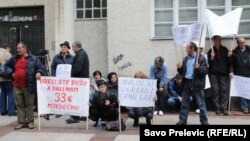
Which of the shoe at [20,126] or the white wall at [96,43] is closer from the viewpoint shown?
the shoe at [20,126]

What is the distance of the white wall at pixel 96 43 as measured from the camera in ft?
40.9

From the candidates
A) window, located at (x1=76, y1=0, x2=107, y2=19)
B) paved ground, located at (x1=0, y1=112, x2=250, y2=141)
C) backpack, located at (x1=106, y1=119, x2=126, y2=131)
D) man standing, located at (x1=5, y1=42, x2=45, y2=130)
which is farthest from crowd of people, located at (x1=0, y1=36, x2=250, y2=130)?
window, located at (x1=76, y1=0, x2=107, y2=19)

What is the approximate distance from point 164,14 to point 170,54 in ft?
3.62

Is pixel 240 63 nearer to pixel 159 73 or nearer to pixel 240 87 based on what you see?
pixel 240 87

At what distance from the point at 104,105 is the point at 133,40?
3.12 m

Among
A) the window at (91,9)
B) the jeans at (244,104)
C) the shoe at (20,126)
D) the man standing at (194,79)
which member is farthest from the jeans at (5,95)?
the jeans at (244,104)

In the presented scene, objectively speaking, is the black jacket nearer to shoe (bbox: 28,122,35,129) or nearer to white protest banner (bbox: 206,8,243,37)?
white protest banner (bbox: 206,8,243,37)

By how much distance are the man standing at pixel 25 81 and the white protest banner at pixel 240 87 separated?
184 inches

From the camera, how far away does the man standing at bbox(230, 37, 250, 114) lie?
10.7m

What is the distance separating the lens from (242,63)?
10.7 meters

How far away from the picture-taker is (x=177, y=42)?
410 inches

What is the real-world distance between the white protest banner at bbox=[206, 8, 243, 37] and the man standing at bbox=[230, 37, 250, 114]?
0.41 m

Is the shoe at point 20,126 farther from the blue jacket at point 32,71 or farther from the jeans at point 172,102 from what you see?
the jeans at point 172,102

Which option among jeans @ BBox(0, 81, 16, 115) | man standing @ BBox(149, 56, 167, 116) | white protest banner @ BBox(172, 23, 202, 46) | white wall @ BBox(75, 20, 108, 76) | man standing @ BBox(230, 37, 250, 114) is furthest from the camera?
white wall @ BBox(75, 20, 108, 76)
